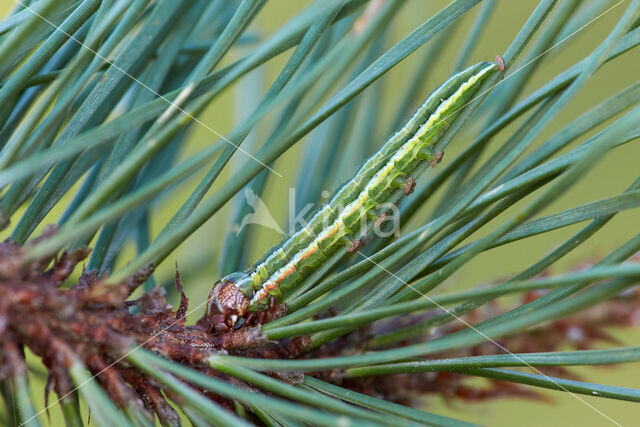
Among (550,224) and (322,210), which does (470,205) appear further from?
(322,210)

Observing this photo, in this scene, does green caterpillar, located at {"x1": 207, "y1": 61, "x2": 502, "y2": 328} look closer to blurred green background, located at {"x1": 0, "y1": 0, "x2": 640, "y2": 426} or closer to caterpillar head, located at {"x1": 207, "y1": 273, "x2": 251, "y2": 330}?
caterpillar head, located at {"x1": 207, "y1": 273, "x2": 251, "y2": 330}

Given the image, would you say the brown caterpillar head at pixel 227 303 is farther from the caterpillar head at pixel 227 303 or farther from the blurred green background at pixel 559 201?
the blurred green background at pixel 559 201

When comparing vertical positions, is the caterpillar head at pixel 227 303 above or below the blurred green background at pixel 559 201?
below

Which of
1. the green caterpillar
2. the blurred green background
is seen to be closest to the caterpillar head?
the green caterpillar

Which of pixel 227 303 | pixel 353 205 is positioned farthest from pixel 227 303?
pixel 353 205

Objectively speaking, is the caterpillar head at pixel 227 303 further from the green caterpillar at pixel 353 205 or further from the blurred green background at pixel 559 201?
the blurred green background at pixel 559 201

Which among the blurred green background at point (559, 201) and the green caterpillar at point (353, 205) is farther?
the blurred green background at point (559, 201)

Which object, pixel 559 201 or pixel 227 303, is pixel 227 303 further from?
pixel 559 201

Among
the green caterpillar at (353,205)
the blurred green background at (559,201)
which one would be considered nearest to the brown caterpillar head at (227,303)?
the green caterpillar at (353,205)
